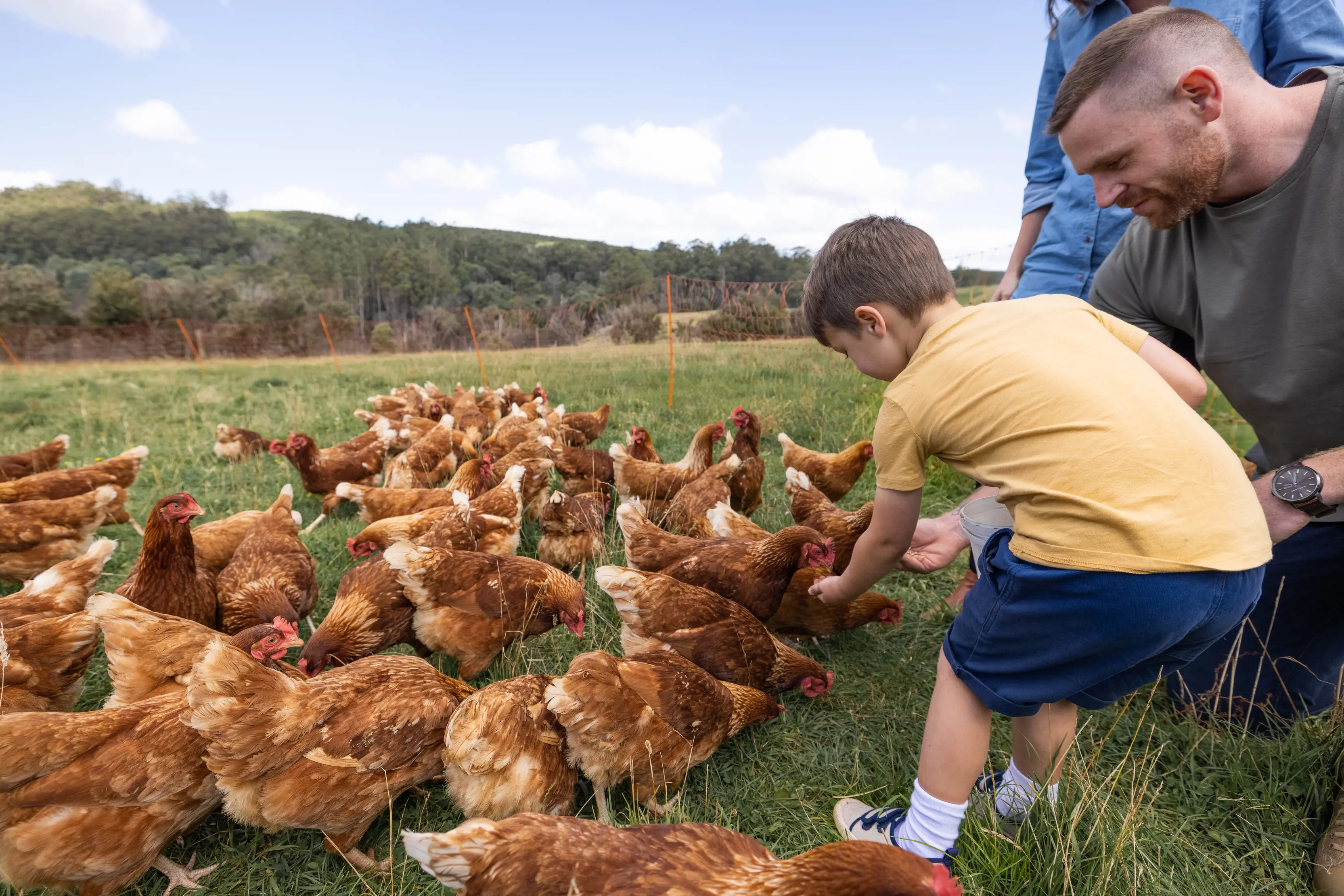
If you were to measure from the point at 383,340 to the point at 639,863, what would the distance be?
28.1 meters

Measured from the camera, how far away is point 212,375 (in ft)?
46.6

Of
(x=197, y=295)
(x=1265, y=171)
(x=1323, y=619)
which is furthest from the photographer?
(x=197, y=295)

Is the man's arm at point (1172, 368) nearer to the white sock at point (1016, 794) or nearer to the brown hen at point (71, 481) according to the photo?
the white sock at point (1016, 794)

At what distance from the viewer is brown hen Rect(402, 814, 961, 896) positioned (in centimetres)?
130

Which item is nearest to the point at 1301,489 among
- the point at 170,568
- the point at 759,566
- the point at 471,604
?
the point at 759,566

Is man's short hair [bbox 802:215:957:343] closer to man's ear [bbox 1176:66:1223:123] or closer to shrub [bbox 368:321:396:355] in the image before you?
man's ear [bbox 1176:66:1223:123]

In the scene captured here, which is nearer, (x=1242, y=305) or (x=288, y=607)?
(x=1242, y=305)

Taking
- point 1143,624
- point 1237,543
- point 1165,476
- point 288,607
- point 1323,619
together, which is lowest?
point 288,607

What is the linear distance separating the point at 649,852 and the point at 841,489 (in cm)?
367

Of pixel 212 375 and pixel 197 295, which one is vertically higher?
pixel 197 295

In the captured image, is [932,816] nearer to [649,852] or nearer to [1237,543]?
[649,852]

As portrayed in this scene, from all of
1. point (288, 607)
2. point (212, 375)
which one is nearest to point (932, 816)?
point (288, 607)

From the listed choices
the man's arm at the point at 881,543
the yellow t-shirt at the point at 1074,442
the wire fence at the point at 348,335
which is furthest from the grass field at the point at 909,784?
the wire fence at the point at 348,335

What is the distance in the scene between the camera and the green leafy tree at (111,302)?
1339 inches
